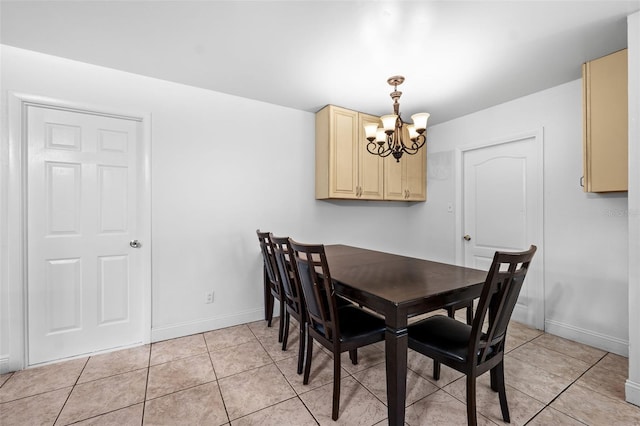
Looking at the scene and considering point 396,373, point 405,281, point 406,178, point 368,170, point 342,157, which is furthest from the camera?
point 406,178

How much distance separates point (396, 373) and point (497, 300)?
0.61 m

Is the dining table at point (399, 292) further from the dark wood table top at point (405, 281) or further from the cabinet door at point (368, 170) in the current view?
the cabinet door at point (368, 170)

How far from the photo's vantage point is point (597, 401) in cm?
174

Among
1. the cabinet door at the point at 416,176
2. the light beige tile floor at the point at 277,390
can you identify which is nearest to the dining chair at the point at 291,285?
the light beige tile floor at the point at 277,390

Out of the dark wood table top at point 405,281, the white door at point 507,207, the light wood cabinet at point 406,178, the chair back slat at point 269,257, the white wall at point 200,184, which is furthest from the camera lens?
the light wood cabinet at point 406,178

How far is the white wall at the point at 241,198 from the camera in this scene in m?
2.33

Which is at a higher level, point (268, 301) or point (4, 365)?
point (268, 301)

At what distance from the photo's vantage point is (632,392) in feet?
5.65

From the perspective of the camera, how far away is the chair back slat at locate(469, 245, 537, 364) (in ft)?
4.21

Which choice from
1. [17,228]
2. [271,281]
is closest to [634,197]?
[271,281]

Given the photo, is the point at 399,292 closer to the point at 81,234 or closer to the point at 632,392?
the point at 632,392

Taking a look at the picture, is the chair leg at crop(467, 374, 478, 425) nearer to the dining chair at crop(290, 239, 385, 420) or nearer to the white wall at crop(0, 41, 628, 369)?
the dining chair at crop(290, 239, 385, 420)

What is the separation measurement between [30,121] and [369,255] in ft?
9.69

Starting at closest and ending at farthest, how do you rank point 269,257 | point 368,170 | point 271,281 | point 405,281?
point 405,281, point 269,257, point 271,281, point 368,170
